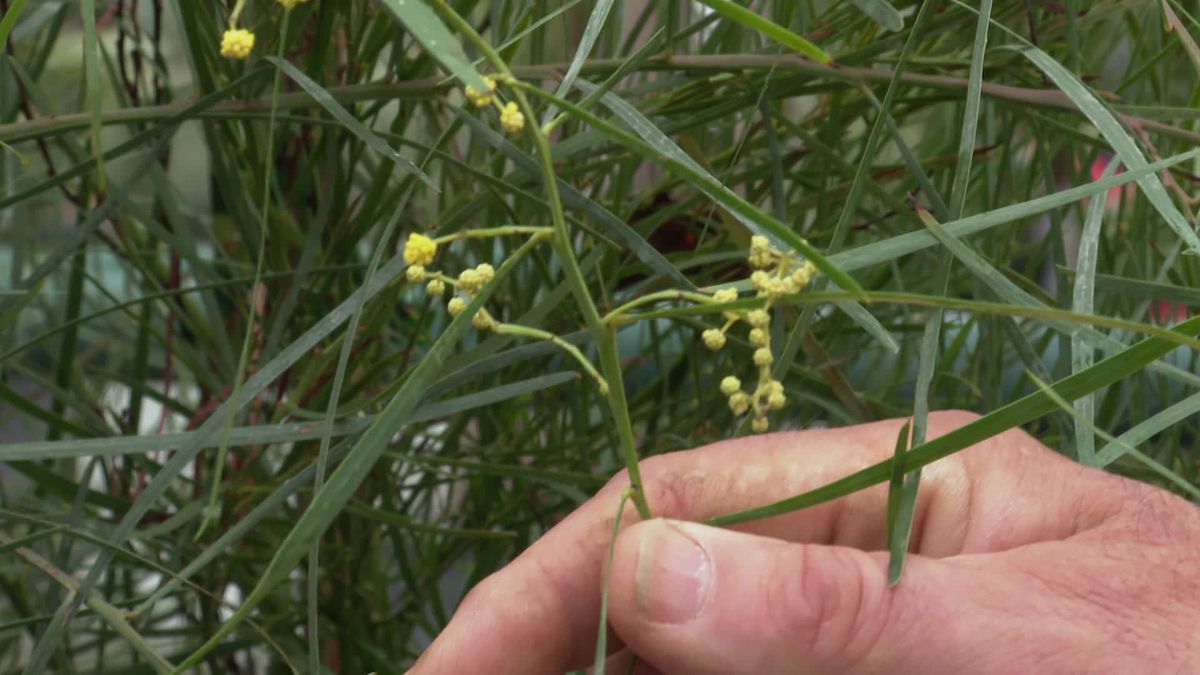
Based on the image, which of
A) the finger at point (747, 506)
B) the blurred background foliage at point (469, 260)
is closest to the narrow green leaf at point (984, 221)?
the blurred background foliage at point (469, 260)

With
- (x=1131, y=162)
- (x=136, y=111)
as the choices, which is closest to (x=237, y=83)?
(x=136, y=111)

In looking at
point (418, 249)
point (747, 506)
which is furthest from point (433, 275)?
point (747, 506)

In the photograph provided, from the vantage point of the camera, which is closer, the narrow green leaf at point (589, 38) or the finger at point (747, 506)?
the narrow green leaf at point (589, 38)

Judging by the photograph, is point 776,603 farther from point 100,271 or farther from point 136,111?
point 100,271

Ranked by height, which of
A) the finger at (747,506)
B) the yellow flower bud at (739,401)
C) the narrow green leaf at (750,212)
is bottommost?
the finger at (747,506)

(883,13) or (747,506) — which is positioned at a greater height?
(883,13)

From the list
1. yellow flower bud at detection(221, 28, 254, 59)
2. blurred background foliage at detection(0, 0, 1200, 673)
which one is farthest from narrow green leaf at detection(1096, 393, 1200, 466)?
yellow flower bud at detection(221, 28, 254, 59)

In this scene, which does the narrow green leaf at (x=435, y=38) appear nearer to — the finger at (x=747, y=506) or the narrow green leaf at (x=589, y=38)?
the narrow green leaf at (x=589, y=38)

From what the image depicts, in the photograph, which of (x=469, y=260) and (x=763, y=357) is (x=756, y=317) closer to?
(x=763, y=357)

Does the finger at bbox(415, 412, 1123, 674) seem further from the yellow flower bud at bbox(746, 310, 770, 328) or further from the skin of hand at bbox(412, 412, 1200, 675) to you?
the yellow flower bud at bbox(746, 310, 770, 328)
